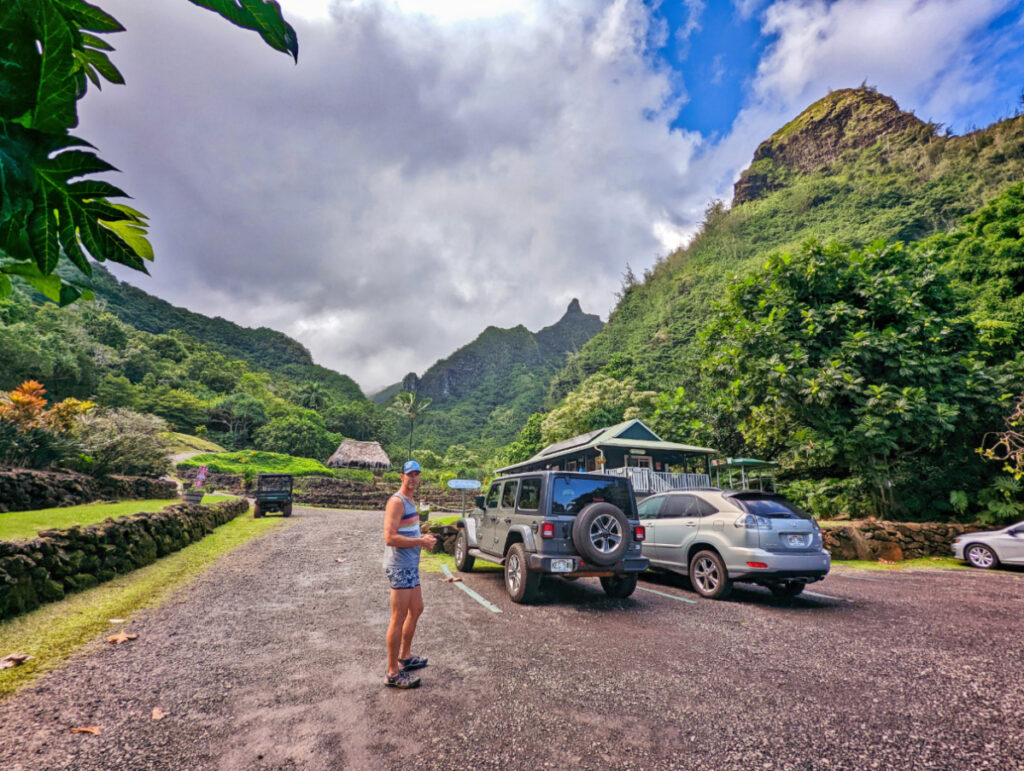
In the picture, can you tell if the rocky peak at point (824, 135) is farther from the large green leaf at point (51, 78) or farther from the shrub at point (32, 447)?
the shrub at point (32, 447)

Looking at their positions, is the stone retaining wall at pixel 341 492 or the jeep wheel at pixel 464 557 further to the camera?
the stone retaining wall at pixel 341 492

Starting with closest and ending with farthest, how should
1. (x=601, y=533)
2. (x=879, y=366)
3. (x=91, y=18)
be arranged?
(x=91, y=18), (x=601, y=533), (x=879, y=366)

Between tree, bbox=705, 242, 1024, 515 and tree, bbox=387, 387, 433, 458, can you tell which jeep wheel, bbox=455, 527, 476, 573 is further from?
tree, bbox=387, 387, 433, 458

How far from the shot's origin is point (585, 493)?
22.9 feet

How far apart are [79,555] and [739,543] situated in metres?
9.60

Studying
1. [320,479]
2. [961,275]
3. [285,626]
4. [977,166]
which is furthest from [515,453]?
[977,166]

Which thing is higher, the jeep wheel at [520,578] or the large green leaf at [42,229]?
the large green leaf at [42,229]

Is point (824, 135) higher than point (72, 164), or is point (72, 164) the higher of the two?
point (824, 135)

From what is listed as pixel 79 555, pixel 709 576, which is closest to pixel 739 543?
pixel 709 576

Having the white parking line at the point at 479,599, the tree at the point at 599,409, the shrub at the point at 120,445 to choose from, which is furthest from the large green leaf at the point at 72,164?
the tree at the point at 599,409

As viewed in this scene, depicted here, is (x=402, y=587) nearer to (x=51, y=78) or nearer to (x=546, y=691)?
(x=546, y=691)

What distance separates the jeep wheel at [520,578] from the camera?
6.52m

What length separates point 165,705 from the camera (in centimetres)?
346

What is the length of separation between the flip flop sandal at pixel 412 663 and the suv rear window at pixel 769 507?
17.0ft
